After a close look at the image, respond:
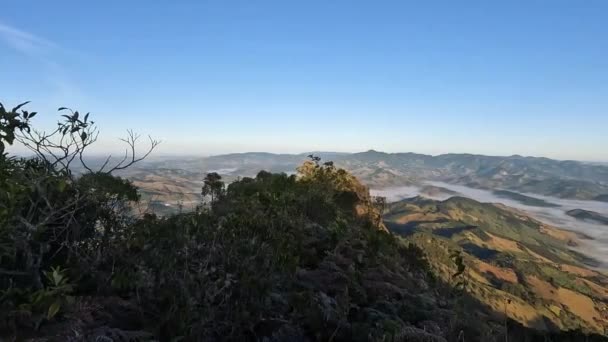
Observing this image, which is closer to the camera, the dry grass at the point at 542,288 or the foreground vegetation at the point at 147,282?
the foreground vegetation at the point at 147,282

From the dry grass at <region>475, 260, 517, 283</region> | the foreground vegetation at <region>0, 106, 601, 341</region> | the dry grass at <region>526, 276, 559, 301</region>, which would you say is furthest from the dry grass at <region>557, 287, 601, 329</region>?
the foreground vegetation at <region>0, 106, 601, 341</region>

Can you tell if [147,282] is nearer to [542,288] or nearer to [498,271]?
[498,271]

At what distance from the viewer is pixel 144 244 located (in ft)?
27.1

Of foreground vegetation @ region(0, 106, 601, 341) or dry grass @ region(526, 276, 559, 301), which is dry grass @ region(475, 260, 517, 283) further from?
foreground vegetation @ region(0, 106, 601, 341)

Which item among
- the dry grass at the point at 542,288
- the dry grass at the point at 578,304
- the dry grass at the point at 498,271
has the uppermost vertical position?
the dry grass at the point at 498,271

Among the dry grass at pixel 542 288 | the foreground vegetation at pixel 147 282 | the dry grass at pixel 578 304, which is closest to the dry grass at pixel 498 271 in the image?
the dry grass at pixel 542 288

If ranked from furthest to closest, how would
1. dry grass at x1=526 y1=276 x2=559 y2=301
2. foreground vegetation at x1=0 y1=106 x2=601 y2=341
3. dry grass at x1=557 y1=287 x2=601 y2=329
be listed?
dry grass at x1=526 y1=276 x2=559 y2=301 → dry grass at x1=557 y1=287 x2=601 y2=329 → foreground vegetation at x1=0 y1=106 x2=601 y2=341

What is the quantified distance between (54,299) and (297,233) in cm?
998

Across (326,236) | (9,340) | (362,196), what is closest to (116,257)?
(9,340)

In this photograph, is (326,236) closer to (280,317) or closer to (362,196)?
(280,317)

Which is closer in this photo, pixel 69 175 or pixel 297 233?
pixel 69 175

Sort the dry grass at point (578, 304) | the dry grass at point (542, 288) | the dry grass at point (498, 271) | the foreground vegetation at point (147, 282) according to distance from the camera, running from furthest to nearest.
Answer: the dry grass at point (498, 271), the dry grass at point (542, 288), the dry grass at point (578, 304), the foreground vegetation at point (147, 282)

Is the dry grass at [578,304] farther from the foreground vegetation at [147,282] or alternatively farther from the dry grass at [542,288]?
the foreground vegetation at [147,282]

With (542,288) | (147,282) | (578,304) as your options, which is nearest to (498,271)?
(542,288)
